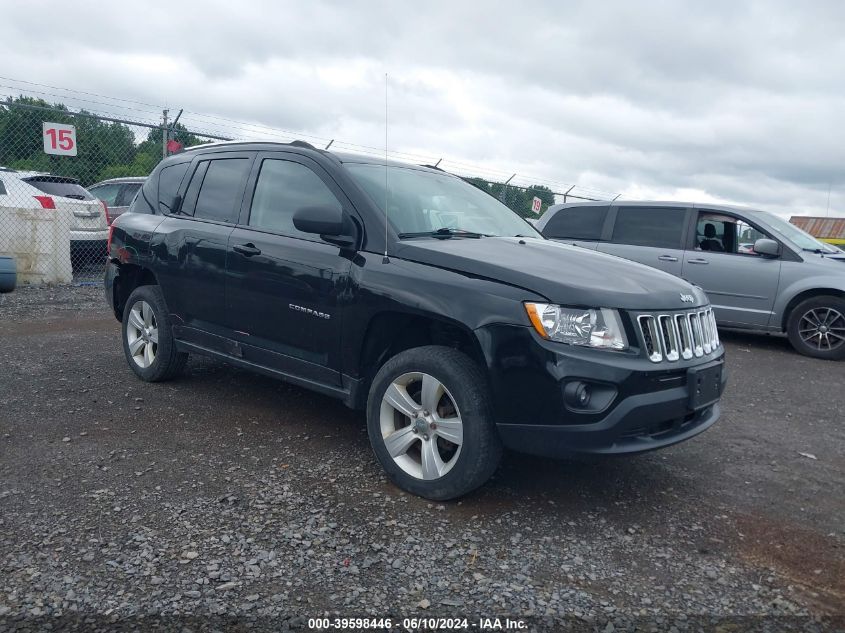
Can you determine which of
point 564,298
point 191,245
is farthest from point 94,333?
point 564,298

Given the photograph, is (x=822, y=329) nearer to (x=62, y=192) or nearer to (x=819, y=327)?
(x=819, y=327)

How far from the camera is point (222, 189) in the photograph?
4.81 m

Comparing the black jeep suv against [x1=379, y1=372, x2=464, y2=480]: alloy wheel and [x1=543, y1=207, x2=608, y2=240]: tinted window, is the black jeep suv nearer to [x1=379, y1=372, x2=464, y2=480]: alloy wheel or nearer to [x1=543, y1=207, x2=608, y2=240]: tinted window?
[x1=379, y1=372, x2=464, y2=480]: alloy wheel

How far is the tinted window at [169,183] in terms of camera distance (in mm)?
5211

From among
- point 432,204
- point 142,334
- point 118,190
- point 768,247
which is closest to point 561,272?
point 432,204

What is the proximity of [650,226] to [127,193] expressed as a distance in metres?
9.58

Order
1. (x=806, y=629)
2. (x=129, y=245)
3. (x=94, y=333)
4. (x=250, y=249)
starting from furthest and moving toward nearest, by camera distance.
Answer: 1. (x=94, y=333)
2. (x=129, y=245)
3. (x=250, y=249)
4. (x=806, y=629)

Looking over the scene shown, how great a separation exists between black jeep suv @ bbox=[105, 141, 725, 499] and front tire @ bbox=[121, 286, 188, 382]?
3 centimetres

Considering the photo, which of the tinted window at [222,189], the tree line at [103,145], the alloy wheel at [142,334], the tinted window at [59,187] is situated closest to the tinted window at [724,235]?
the tree line at [103,145]

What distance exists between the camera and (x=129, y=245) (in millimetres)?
5328

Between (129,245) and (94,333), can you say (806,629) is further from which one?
(94,333)

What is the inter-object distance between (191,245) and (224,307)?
0.57 metres

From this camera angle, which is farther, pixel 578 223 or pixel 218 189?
pixel 578 223

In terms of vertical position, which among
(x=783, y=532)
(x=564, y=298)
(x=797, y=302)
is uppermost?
(x=564, y=298)
